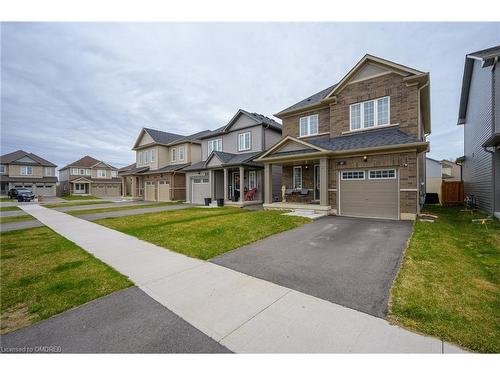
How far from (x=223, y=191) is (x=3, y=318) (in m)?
17.0

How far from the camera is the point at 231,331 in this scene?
9.16 feet

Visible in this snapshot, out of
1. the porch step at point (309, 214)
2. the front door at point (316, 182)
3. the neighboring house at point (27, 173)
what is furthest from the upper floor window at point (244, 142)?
the neighboring house at point (27, 173)

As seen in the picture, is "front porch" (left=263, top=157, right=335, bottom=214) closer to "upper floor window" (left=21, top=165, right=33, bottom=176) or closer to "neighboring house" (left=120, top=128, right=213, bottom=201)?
"neighboring house" (left=120, top=128, right=213, bottom=201)

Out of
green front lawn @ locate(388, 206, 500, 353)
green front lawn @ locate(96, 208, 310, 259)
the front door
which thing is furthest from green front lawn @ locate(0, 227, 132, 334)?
the front door

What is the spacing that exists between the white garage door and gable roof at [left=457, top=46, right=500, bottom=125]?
1862 cm

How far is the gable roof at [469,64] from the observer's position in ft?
31.6

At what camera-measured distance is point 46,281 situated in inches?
174

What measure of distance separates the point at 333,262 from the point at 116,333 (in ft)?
14.5

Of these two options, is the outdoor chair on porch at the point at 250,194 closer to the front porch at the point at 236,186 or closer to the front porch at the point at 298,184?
the front porch at the point at 236,186

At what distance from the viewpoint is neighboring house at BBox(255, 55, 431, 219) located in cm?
1045

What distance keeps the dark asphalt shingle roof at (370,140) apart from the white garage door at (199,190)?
11.2 metres

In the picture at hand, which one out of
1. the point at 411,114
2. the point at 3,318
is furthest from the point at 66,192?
the point at 411,114

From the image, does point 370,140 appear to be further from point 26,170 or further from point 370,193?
point 26,170

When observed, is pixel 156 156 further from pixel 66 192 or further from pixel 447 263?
pixel 66 192
